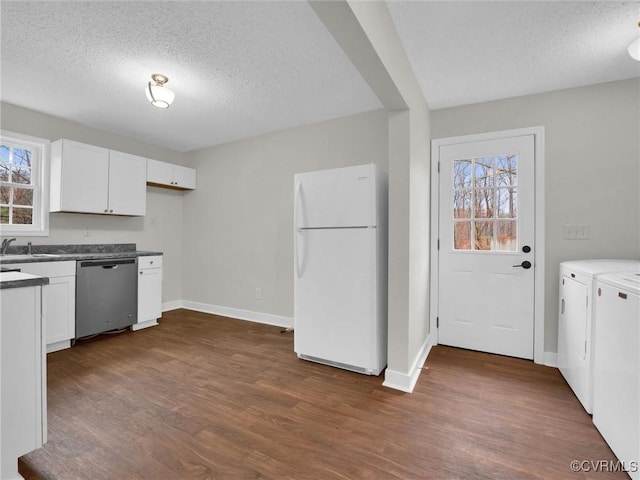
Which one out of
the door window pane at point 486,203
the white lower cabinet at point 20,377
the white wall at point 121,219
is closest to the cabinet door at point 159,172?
the white wall at point 121,219

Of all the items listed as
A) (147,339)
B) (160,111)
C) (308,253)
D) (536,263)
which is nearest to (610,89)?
(536,263)

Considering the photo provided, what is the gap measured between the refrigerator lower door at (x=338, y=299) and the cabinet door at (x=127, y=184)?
248 centimetres

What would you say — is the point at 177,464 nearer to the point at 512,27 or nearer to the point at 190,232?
→ the point at 512,27

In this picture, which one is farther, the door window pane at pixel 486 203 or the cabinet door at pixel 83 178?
the cabinet door at pixel 83 178

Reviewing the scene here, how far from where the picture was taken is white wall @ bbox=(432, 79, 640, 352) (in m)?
2.40

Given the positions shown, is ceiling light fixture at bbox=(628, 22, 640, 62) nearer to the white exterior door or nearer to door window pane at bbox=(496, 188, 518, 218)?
the white exterior door

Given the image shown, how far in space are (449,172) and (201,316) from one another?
3.66 meters

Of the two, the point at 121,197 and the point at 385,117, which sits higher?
the point at 385,117

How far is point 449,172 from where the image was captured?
3031 mm

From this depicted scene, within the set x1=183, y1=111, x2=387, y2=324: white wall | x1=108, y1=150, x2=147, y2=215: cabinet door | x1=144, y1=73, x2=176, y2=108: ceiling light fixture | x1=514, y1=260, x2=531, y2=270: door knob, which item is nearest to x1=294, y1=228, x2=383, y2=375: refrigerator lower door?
x1=183, y1=111, x2=387, y2=324: white wall

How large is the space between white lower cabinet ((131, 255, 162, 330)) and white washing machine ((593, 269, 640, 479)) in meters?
4.19

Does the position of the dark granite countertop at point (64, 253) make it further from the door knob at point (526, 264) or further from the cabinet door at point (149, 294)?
the door knob at point (526, 264)

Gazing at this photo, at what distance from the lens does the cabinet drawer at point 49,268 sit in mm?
2688

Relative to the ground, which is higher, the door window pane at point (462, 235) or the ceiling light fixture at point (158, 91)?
the ceiling light fixture at point (158, 91)
